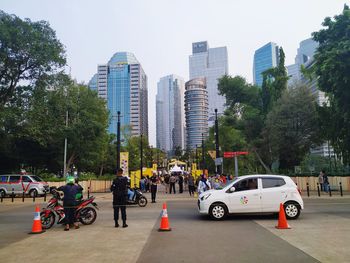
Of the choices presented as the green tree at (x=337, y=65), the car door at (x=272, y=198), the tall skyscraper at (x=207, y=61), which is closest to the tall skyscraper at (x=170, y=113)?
the tall skyscraper at (x=207, y=61)

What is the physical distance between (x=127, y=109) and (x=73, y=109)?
55.5 metres

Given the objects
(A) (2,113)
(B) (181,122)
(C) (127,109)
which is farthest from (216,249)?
(B) (181,122)

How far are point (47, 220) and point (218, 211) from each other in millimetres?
6115

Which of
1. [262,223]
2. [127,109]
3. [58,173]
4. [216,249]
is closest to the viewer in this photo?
[216,249]

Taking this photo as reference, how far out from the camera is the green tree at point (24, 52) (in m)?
29.0

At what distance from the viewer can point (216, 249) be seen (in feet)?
25.6

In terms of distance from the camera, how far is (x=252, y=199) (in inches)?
486

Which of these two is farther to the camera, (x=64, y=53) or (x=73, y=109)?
(x=73, y=109)

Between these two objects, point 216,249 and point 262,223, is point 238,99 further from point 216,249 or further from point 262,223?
point 216,249

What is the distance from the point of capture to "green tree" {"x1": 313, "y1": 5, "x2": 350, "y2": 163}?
23.9 meters

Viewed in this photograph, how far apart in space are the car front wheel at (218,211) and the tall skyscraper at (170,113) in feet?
496

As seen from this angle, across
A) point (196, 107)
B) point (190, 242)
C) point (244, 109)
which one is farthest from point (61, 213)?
point (196, 107)

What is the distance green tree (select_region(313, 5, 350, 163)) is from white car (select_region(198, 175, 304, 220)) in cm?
1509

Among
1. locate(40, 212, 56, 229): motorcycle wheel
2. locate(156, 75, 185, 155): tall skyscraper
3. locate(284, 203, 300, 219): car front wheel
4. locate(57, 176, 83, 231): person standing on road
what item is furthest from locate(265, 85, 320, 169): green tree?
locate(156, 75, 185, 155): tall skyscraper
